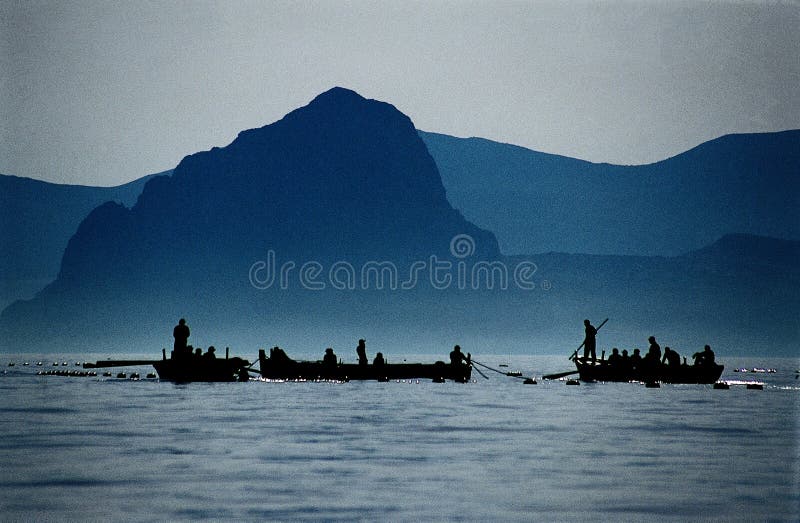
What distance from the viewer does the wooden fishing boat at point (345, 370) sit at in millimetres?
66062

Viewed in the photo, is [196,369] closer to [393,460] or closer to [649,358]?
[649,358]

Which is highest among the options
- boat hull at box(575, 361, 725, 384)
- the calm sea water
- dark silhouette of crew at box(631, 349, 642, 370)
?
dark silhouette of crew at box(631, 349, 642, 370)

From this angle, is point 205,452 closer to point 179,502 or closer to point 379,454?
point 379,454

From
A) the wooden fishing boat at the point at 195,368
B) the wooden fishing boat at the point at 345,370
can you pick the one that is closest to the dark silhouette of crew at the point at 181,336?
the wooden fishing boat at the point at 195,368

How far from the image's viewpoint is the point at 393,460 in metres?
26.5

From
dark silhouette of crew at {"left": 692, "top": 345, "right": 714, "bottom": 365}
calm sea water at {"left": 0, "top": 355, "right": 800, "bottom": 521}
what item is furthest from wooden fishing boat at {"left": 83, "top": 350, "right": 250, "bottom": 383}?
dark silhouette of crew at {"left": 692, "top": 345, "right": 714, "bottom": 365}

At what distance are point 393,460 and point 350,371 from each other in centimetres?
4133

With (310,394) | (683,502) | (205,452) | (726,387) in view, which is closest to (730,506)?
(683,502)

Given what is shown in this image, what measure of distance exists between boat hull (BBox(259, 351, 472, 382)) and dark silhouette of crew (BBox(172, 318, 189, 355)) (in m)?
7.15

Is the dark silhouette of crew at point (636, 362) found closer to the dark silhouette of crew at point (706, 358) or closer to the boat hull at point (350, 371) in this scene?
the dark silhouette of crew at point (706, 358)

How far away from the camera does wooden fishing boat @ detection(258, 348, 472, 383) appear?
66.1 m

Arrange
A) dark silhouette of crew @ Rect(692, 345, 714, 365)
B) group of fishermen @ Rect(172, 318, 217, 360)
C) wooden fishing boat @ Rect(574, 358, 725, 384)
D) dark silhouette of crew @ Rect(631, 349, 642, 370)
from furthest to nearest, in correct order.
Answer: dark silhouette of crew @ Rect(631, 349, 642, 370), wooden fishing boat @ Rect(574, 358, 725, 384), dark silhouette of crew @ Rect(692, 345, 714, 365), group of fishermen @ Rect(172, 318, 217, 360)

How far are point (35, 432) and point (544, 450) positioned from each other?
15153mm

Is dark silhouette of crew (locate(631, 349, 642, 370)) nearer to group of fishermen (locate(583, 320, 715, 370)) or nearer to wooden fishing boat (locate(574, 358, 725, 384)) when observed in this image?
group of fishermen (locate(583, 320, 715, 370))
